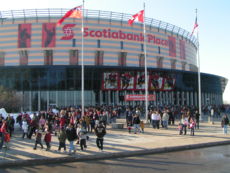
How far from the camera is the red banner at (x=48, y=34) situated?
47812mm

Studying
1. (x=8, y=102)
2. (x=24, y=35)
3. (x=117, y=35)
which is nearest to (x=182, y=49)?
(x=117, y=35)

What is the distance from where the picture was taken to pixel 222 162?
359 inches

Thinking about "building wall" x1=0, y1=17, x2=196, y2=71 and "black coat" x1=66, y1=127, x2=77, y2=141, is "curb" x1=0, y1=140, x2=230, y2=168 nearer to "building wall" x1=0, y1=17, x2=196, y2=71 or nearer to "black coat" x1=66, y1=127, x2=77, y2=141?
"black coat" x1=66, y1=127, x2=77, y2=141

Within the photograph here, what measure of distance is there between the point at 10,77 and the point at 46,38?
36.8ft

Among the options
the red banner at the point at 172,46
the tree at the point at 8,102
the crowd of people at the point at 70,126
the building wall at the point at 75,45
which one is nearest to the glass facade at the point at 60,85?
the building wall at the point at 75,45

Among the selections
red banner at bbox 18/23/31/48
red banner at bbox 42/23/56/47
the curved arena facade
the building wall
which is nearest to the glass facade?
the curved arena facade

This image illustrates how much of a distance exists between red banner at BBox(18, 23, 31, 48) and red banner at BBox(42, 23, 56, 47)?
3.10 m

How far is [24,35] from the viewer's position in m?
47.8

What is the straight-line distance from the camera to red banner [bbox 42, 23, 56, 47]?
1882 inches

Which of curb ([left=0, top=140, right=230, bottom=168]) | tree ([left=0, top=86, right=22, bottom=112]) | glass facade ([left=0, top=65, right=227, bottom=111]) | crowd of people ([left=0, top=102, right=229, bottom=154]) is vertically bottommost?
curb ([left=0, top=140, right=230, bottom=168])

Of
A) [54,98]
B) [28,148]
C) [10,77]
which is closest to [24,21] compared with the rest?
[10,77]

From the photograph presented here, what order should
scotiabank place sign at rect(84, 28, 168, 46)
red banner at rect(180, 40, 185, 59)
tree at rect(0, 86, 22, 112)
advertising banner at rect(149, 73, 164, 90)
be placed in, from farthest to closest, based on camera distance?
red banner at rect(180, 40, 185, 59)
scotiabank place sign at rect(84, 28, 168, 46)
advertising banner at rect(149, 73, 164, 90)
tree at rect(0, 86, 22, 112)

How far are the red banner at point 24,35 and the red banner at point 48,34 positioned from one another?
122 inches

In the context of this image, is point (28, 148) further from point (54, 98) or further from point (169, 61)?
point (169, 61)
